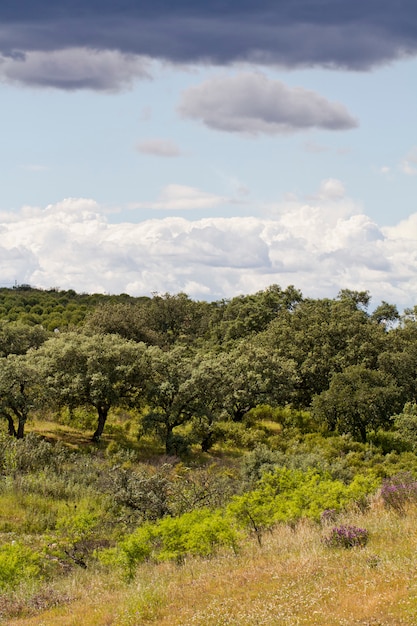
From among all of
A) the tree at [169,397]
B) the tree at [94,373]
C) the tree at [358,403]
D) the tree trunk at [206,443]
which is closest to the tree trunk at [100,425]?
the tree at [94,373]

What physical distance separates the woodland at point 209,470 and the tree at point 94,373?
0.13 m

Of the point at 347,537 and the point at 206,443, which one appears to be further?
the point at 206,443

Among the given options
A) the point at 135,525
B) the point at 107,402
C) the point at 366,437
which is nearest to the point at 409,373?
the point at 366,437

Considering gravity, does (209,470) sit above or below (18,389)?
below

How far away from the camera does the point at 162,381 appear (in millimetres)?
36688

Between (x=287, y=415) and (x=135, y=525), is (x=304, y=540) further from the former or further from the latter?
(x=287, y=415)

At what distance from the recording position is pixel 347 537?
1311 centimetres

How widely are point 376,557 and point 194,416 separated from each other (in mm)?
25253

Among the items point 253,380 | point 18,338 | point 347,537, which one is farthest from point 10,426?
point 347,537

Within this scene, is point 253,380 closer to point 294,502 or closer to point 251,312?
point 251,312

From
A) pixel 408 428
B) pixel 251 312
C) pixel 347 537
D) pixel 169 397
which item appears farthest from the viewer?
pixel 251 312

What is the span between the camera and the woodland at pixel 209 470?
38.0ft

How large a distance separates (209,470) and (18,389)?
11451 mm

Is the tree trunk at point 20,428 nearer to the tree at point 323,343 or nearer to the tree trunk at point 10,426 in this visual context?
the tree trunk at point 10,426
